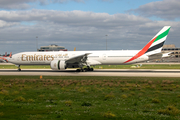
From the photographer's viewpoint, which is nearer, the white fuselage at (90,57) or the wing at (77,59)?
the wing at (77,59)

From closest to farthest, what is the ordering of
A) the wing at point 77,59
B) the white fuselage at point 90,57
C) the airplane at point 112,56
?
1. the wing at point 77,59
2. the airplane at point 112,56
3. the white fuselage at point 90,57

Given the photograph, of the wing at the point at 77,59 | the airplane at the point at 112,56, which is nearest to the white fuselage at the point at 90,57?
the airplane at the point at 112,56

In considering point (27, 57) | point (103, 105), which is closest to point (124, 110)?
point (103, 105)

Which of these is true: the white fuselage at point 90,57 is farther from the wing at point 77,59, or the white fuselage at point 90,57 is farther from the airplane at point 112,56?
the wing at point 77,59

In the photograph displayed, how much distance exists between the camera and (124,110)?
9688 mm

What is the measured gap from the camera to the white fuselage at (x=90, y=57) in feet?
117

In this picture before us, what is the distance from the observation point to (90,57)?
3672 cm

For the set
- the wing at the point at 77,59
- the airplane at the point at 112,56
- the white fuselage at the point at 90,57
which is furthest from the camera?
the white fuselage at the point at 90,57

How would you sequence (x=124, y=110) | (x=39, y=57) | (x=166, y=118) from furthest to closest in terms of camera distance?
1. (x=39, y=57)
2. (x=124, y=110)
3. (x=166, y=118)

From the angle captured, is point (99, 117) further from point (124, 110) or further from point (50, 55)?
point (50, 55)

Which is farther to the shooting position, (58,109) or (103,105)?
(103,105)

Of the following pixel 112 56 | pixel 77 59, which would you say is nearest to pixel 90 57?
pixel 77 59

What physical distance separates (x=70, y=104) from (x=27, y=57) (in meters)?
30.0

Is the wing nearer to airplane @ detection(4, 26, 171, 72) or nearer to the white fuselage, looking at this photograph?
airplane @ detection(4, 26, 171, 72)
